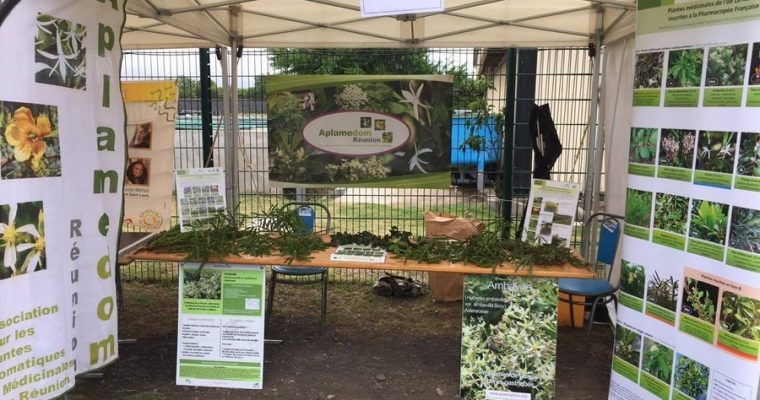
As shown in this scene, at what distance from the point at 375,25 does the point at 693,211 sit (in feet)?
9.51

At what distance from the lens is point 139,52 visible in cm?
510

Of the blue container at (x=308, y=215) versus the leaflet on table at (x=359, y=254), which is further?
the blue container at (x=308, y=215)

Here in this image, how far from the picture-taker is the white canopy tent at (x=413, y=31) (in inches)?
158

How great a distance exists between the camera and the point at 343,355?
3.85 metres

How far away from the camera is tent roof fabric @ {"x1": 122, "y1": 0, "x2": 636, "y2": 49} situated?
4.08 m

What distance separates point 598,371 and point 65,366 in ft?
10.1

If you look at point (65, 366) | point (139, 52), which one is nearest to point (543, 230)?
point (65, 366)

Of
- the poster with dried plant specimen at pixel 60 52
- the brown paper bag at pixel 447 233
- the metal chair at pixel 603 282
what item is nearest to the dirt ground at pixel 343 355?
the brown paper bag at pixel 447 233

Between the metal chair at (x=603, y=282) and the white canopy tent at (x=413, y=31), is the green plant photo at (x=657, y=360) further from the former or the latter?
the white canopy tent at (x=413, y=31)

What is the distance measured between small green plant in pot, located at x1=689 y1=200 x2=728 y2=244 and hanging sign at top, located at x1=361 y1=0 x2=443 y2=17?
4.77 feet

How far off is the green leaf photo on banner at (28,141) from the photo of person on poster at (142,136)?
2.08 metres

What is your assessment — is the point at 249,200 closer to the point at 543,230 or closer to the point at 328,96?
the point at 328,96

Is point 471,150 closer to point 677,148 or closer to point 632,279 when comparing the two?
point 632,279

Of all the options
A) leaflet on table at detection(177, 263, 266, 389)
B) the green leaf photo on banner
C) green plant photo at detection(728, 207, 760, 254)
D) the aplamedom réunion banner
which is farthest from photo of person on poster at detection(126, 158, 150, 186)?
green plant photo at detection(728, 207, 760, 254)
